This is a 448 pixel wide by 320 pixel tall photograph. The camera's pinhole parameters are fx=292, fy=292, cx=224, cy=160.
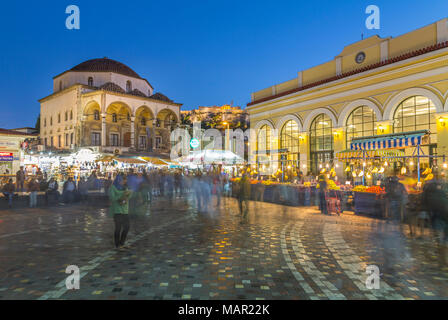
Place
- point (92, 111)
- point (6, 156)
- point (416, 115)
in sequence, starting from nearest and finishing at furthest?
point (416, 115) < point (6, 156) < point (92, 111)

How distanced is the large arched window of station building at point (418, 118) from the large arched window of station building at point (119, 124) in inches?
1300

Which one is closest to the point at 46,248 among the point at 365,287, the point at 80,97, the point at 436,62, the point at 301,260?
the point at 301,260

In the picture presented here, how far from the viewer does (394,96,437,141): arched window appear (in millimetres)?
16328

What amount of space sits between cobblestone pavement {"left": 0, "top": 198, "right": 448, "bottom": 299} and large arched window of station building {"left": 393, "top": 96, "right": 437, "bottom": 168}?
9.44 meters

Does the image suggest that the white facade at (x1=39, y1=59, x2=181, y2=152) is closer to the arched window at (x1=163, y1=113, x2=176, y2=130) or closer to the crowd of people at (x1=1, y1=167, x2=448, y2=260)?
the arched window at (x1=163, y1=113, x2=176, y2=130)

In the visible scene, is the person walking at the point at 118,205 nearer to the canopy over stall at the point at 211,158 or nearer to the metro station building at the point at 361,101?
the metro station building at the point at 361,101

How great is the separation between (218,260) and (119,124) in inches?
1598

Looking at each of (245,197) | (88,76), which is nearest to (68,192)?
(245,197)

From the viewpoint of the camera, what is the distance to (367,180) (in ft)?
61.1

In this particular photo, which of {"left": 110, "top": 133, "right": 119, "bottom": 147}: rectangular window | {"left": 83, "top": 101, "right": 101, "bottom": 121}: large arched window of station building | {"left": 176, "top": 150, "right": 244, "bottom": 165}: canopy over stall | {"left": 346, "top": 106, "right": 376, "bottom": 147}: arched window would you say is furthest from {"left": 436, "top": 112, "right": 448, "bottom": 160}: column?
{"left": 110, "top": 133, "right": 119, "bottom": 147}: rectangular window

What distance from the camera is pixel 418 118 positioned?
16844 mm

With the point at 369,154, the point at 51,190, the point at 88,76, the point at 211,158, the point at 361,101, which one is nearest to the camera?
the point at 51,190

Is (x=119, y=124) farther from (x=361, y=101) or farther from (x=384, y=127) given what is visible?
(x=384, y=127)

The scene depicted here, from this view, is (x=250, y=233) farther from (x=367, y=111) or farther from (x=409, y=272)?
(x=367, y=111)
